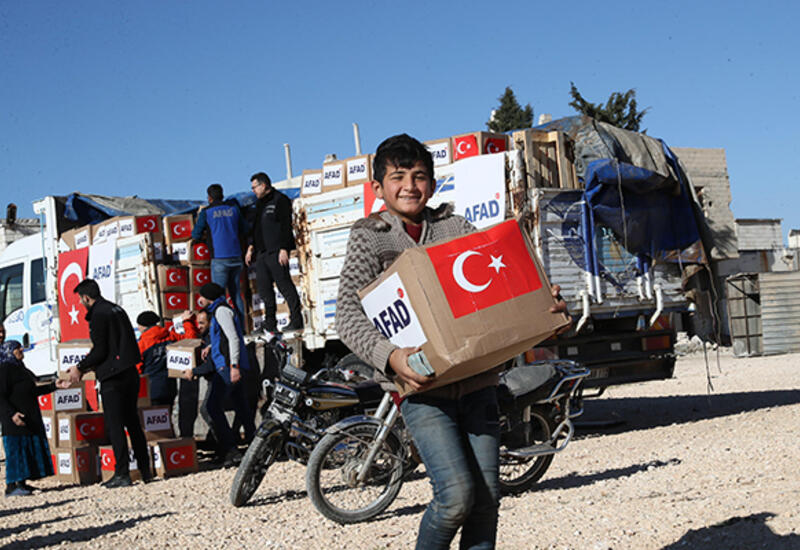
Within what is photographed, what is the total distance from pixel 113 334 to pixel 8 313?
22.3ft

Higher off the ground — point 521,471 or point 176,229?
point 176,229

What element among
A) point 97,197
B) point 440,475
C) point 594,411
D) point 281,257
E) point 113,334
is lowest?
point 594,411

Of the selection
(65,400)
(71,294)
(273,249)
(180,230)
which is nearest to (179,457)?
(65,400)

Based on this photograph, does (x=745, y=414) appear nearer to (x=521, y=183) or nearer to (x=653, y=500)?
(x=521, y=183)

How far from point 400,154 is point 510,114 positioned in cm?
4719

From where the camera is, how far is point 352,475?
5855 mm

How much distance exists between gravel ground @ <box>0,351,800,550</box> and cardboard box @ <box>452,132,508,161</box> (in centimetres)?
308

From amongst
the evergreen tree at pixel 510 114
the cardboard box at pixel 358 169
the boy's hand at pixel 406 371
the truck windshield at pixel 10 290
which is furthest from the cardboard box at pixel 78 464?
the evergreen tree at pixel 510 114

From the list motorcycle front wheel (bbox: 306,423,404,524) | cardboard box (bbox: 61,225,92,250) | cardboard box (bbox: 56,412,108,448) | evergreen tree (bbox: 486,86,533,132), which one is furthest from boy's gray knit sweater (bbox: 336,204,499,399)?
evergreen tree (bbox: 486,86,533,132)

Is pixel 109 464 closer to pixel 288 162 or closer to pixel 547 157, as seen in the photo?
pixel 547 157

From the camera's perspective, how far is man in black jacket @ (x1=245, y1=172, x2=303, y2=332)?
1038 centimetres

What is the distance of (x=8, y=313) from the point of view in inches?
556

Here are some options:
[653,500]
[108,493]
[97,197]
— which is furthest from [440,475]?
[97,197]

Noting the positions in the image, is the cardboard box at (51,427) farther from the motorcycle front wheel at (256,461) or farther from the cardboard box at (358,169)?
the cardboard box at (358,169)
